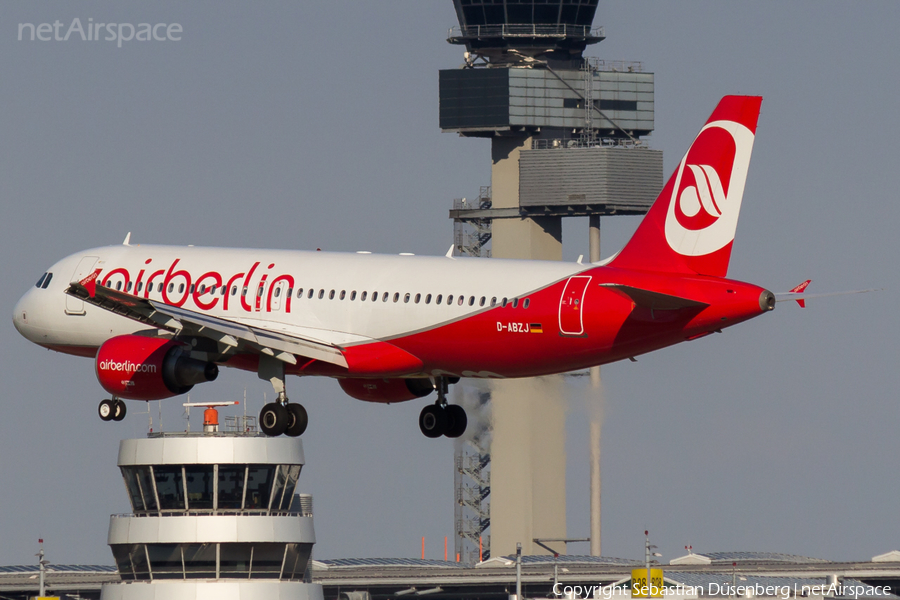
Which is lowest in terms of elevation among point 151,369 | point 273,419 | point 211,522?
point 211,522

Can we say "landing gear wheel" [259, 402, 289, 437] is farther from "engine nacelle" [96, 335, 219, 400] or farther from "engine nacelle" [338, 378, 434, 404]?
"engine nacelle" [338, 378, 434, 404]

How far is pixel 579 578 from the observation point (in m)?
137

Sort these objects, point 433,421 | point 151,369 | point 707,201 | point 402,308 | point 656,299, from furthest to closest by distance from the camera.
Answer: point 433,421, point 151,369, point 402,308, point 707,201, point 656,299

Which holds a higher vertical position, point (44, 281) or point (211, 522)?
point (44, 281)

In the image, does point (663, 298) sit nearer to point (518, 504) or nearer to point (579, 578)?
point (579, 578)

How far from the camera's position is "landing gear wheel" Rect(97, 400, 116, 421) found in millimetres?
66875

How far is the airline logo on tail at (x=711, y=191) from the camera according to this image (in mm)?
56906

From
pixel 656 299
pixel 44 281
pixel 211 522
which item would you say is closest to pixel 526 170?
pixel 211 522

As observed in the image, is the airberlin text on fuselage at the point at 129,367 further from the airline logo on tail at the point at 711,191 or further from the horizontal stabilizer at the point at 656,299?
the airline logo on tail at the point at 711,191

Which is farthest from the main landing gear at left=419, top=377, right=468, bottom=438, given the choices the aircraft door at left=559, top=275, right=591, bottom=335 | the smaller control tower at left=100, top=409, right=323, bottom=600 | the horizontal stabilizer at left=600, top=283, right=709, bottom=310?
the smaller control tower at left=100, top=409, right=323, bottom=600

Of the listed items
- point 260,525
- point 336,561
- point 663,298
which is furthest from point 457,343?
point 336,561

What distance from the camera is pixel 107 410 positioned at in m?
66.9

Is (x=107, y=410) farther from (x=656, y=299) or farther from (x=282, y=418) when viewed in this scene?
(x=656, y=299)

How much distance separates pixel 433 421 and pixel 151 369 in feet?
30.5
